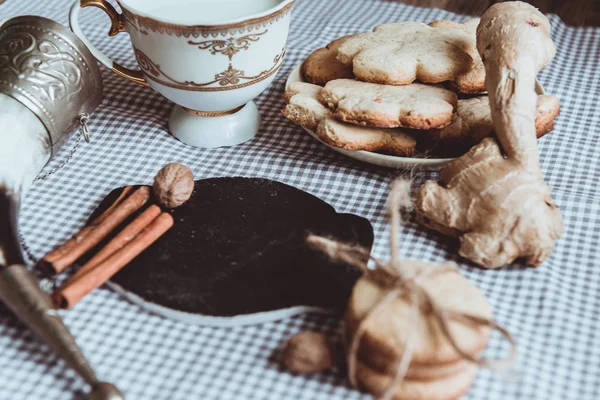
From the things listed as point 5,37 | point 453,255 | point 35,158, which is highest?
point 5,37

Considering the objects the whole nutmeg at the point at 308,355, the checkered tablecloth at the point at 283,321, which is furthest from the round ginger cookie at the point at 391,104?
the whole nutmeg at the point at 308,355

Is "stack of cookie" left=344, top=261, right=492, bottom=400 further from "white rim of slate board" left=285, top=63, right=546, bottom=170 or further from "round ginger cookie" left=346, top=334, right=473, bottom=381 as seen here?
"white rim of slate board" left=285, top=63, right=546, bottom=170

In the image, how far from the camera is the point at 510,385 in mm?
657

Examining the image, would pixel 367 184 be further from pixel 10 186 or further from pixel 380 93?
pixel 10 186

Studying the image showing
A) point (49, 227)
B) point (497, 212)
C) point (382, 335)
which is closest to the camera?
point (382, 335)

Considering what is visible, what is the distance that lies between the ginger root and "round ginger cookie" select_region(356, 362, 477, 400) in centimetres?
20

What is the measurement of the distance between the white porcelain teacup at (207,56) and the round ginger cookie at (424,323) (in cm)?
42

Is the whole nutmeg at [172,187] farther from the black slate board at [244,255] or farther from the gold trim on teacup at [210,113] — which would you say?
the gold trim on teacup at [210,113]

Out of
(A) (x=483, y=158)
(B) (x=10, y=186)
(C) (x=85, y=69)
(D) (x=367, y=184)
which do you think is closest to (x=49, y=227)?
(B) (x=10, y=186)

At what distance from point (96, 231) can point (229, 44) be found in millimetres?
314

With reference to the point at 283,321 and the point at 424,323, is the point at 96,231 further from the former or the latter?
the point at 424,323

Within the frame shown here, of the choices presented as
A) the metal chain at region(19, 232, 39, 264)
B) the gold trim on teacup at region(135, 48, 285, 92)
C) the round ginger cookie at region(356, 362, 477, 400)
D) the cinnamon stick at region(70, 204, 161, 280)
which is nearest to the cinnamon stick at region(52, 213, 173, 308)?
the cinnamon stick at region(70, 204, 161, 280)

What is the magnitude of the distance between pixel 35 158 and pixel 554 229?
712mm

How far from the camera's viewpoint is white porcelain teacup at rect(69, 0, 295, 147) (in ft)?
2.85
